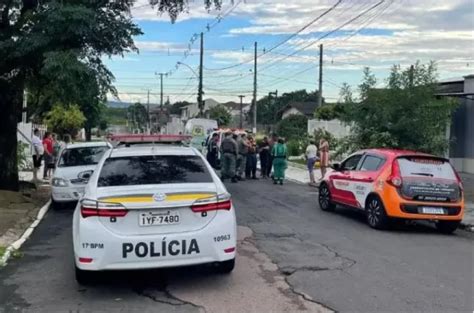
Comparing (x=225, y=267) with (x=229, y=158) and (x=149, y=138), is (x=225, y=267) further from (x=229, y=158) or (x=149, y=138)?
(x=229, y=158)

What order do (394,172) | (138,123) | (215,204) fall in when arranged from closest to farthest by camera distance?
(215,204) < (394,172) < (138,123)

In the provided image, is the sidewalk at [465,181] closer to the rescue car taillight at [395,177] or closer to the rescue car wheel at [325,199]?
the rescue car taillight at [395,177]

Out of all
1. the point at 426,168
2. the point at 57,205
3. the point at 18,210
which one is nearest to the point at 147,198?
the point at 426,168

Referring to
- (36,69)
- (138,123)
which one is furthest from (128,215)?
(138,123)

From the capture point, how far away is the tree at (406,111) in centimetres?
1631

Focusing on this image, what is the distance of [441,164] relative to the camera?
11.9 metres

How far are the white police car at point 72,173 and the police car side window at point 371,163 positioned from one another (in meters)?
5.91

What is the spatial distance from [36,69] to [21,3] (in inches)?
76.1

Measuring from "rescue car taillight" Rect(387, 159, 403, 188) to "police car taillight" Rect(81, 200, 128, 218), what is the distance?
637cm

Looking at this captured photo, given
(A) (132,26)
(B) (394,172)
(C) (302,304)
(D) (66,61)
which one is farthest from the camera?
(A) (132,26)

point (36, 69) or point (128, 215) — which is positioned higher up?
point (36, 69)

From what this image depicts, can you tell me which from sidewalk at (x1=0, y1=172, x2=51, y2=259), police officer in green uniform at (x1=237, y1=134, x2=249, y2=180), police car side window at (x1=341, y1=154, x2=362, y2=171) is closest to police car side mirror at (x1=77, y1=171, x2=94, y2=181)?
sidewalk at (x1=0, y1=172, x2=51, y2=259)

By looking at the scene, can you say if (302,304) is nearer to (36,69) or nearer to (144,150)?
(144,150)

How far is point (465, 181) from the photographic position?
21688mm
